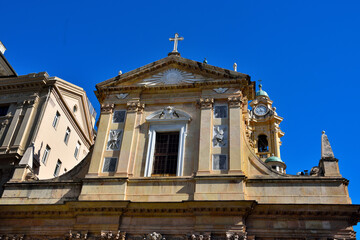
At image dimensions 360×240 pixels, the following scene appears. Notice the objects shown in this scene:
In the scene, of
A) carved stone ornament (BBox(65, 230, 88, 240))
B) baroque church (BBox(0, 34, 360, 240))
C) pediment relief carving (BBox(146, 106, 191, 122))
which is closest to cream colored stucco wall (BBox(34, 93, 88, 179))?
baroque church (BBox(0, 34, 360, 240))

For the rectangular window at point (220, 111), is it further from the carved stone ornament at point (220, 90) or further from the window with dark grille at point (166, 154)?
the window with dark grille at point (166, 154)

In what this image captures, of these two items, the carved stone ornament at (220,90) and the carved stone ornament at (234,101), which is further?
the carved stone ornament at (220,90)

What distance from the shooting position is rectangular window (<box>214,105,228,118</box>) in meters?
20.6

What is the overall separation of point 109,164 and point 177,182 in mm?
3867

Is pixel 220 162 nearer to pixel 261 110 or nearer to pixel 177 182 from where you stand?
pixel 177 182

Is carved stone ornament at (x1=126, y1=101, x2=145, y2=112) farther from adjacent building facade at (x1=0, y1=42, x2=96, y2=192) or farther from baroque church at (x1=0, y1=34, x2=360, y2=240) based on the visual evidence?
adjacent building facade at (x1=0, y1=42, x2=96, y2=192)

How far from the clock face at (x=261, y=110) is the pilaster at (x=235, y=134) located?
3213cm

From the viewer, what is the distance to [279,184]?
1784 centimetres

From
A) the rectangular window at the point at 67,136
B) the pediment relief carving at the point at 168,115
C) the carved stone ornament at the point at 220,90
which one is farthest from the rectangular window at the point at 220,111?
the rectangular window at the point at 67,136

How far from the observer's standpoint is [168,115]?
21.2 m

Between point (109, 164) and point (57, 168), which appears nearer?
point (109, 164)

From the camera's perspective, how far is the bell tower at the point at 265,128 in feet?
155

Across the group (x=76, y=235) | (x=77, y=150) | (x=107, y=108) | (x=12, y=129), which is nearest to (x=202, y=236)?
(x=76, y=235)

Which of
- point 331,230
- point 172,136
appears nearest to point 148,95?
point 172,136
